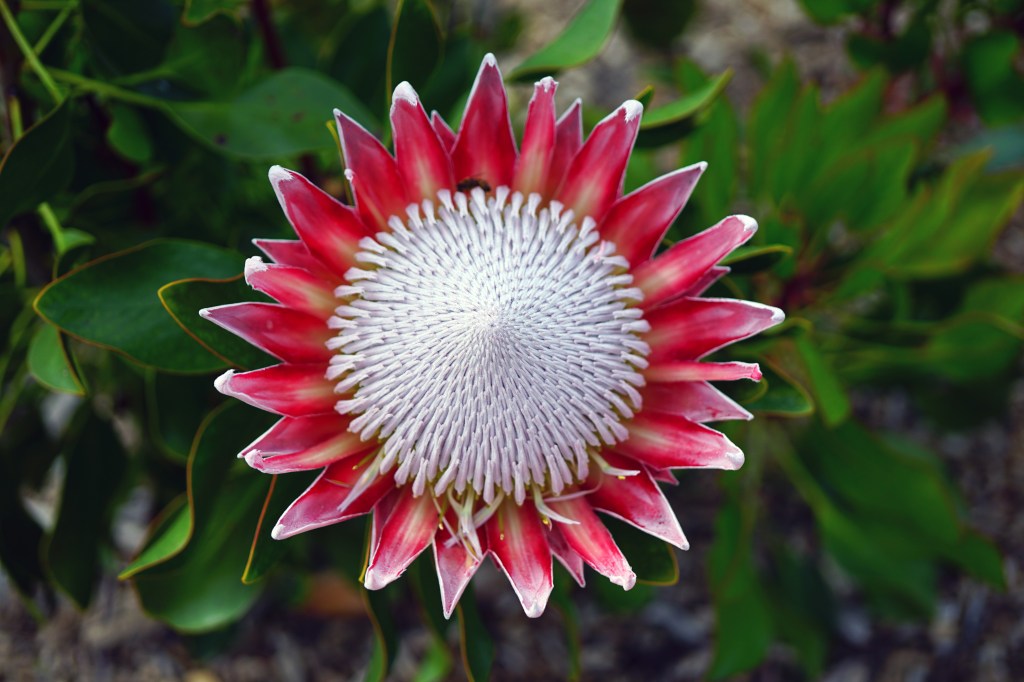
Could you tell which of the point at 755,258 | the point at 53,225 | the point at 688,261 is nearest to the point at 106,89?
the point at 53,225

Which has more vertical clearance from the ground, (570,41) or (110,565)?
(570,41)

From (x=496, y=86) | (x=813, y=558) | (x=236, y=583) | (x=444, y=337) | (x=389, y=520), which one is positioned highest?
(x=496, y=86)

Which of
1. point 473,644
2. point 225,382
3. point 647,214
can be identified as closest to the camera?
point 225,382

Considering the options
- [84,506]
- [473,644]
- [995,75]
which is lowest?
[84,506]

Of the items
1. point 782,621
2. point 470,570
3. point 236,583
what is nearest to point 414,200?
point 470,570

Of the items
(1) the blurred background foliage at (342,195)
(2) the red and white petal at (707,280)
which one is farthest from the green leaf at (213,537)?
(2) the red and white petal at (707,280)

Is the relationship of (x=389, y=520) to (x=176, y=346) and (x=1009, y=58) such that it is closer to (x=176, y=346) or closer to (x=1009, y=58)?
(x=176, y=346)

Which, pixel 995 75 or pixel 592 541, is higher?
pixel 995 75

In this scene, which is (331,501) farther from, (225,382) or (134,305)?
(134,305)
